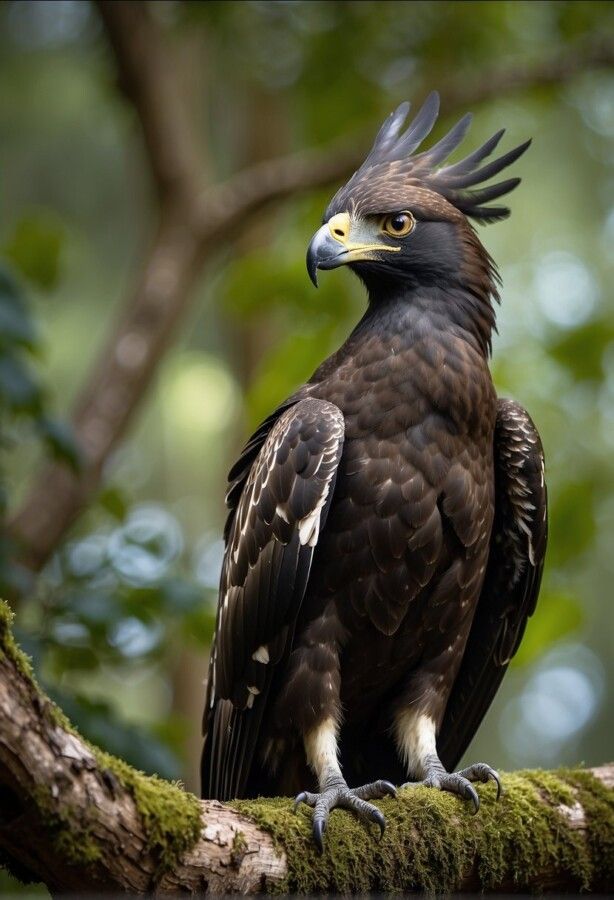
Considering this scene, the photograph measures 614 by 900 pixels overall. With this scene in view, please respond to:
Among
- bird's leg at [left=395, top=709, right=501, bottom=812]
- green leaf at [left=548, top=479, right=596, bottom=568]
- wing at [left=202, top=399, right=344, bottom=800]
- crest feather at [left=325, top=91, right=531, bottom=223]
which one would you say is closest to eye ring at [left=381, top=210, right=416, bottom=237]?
crest feather at [left=325, top=91, right=531, bottom=223]

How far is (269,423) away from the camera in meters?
5.13

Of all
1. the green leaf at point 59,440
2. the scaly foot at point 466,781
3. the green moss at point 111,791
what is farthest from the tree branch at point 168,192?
the green moss at point 111,791

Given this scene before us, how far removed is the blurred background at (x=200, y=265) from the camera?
567 centimetres

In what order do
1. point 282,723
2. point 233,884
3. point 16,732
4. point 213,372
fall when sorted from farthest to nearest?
point 213,372 → point 282,723 → point 233,884 → point 16,732

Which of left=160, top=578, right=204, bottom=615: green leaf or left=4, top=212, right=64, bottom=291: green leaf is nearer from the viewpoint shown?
left=160, top=578, right=204, bottom=615: green leaf

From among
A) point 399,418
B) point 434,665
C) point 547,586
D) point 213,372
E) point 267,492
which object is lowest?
point 434,665

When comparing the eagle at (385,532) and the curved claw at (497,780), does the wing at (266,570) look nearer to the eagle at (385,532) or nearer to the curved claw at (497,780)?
the eagle at (385,532)

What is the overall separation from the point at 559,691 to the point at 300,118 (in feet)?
35.2

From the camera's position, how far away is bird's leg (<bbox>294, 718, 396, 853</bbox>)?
3824mm

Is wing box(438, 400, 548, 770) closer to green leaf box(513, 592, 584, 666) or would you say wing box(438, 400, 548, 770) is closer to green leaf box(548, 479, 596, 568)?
green leaf box(513, 592, 584, 666)

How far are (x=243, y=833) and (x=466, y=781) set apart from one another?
1.12 metres

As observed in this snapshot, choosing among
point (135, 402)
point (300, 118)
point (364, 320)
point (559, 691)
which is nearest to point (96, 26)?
point (300, 118)

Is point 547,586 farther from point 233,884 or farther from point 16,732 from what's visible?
point 16,732

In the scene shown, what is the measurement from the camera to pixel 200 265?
774 cm
